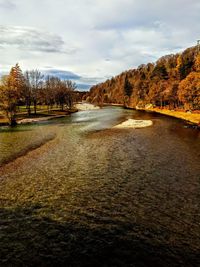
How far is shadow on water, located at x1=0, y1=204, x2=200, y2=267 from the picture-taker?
1390 cm

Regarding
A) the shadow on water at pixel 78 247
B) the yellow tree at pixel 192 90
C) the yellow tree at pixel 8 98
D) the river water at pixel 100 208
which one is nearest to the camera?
the shadow on water at pixel 78 247

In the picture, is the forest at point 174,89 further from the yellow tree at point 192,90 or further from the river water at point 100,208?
the river water at point 100,208

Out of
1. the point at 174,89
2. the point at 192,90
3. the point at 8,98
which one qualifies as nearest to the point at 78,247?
the point at 8,98

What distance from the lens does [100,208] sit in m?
20.1

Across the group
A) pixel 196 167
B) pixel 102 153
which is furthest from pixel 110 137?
pixel 196 167

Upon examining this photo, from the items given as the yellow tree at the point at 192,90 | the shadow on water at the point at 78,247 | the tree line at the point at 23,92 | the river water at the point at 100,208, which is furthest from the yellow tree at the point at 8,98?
the shadow on water at the point at 78,247

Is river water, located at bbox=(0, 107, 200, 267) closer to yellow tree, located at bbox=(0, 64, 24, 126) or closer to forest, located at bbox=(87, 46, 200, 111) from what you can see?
yellow tree, located at bbox=(0, 64, 24, 126)

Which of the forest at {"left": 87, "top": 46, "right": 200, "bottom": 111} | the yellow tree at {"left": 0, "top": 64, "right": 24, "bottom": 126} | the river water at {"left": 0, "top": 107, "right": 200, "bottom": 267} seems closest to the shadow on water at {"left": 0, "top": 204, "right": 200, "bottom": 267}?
the river water at {"left": 0, "top": 107, "right": 200, "bottom": 267}

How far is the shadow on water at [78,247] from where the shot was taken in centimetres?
1390

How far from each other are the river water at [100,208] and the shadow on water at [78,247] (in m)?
0.05

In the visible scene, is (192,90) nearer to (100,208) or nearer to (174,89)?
(174,89)

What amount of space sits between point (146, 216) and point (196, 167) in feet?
48.3

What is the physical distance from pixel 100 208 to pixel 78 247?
17.1 feet

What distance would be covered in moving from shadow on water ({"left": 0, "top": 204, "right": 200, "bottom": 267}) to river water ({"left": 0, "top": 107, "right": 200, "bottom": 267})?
0.05 metres
